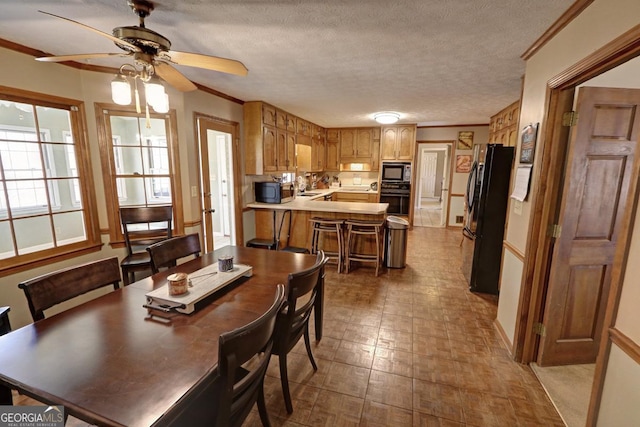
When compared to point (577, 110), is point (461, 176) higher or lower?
lower

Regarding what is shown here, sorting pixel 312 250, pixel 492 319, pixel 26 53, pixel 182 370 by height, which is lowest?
pixel 492 319

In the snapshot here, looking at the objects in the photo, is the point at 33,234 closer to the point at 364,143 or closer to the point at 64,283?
the point at 64,283

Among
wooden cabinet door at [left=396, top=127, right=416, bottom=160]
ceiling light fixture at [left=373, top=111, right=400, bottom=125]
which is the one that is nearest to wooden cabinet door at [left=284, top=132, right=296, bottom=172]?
ceiling light fixture at [left=373, top=111, right=400, bottom=125]

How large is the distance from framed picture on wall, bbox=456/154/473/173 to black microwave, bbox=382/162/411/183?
1.11 meters

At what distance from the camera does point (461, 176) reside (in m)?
6.27

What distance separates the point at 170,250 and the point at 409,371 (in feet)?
6.54

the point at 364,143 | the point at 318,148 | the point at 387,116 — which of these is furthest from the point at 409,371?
the point at 364,143

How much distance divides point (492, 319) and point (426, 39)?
2574 mm

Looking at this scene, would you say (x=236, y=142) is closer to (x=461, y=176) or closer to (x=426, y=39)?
(x=426, y=39)

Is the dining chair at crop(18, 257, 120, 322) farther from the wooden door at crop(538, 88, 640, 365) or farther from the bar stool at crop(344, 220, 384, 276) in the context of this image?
the wooden door at crop(538, 88, 640, 365)

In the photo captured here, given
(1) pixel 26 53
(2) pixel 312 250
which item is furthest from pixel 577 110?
(1) pixel 26 53

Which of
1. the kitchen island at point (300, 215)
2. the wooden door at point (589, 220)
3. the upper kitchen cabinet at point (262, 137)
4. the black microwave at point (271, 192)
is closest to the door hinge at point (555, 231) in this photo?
the wooden door at point (589, 220)

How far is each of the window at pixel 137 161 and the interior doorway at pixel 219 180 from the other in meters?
0.38

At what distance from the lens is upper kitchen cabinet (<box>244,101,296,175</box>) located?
13.5 feet
